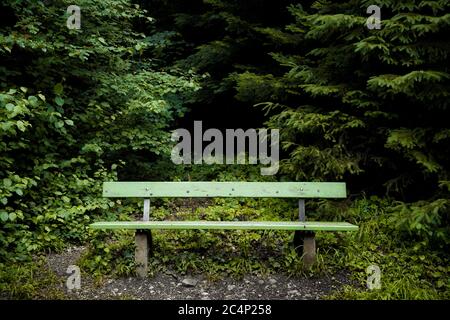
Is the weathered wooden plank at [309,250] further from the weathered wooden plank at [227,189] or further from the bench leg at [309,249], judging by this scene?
the weathered wooden plank at [227,189]

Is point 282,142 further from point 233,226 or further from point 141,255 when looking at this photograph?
point 141,255

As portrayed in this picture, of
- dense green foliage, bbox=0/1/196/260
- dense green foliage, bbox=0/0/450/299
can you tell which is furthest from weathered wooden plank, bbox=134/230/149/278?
dense green foliage, bbox=0/1/196/260

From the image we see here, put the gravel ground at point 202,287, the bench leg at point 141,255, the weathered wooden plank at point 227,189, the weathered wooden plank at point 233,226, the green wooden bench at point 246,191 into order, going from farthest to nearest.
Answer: the weathered wooden plank at point 227,189
the green wooden bench at point 246,191
the bench leg at point 141,255
the weathered wooden plank at point 233,226
the gravel ground at point 202,287

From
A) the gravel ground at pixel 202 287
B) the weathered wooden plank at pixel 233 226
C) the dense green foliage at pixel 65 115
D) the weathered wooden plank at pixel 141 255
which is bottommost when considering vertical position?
the gravel ground at pixel 202 287

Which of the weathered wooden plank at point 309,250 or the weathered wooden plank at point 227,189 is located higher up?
the weathered wooden plank at point 227,189

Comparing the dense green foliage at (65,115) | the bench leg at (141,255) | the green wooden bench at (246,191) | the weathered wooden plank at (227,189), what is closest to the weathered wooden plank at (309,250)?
the green wooden bench at (246,191)

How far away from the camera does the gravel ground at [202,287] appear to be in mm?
3740

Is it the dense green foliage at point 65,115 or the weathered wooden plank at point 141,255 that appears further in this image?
the dense green foliage at point 65,115

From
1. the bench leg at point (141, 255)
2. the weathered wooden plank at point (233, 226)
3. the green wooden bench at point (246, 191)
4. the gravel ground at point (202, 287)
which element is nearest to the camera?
the gravel ground at point (202, 287)

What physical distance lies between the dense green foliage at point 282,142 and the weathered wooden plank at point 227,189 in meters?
0.47

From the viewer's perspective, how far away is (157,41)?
6.83 metres

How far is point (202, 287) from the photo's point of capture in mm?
3900

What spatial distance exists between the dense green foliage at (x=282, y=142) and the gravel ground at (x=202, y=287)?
0.46 ft

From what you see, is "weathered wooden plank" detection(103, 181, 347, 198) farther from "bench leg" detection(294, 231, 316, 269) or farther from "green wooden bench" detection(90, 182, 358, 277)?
"bench leg" detection(294, 231, 316, 269)
